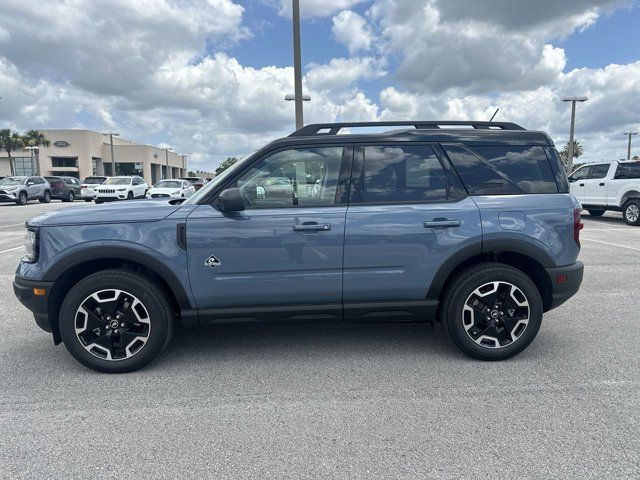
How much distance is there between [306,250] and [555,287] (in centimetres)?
207

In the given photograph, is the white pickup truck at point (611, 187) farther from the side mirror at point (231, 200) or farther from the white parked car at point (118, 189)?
the white parked car at point (118, 189)

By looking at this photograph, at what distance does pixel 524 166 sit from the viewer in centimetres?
369

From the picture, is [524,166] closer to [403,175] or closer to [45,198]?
[403,175]

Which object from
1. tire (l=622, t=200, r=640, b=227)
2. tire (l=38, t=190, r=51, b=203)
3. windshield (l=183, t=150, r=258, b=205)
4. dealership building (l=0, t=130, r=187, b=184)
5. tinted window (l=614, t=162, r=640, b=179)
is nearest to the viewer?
windshield (l=183, t=150, r=258, b=205)

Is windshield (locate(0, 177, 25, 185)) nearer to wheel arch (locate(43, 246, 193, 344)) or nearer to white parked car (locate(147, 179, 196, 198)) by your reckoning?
white parked car (locate(147, 179, 196, 198))

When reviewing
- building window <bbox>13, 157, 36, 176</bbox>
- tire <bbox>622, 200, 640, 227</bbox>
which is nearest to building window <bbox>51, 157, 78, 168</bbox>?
building window <bbox>13, 157, 36, 176</bbox>

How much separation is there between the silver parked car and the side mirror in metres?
26.4

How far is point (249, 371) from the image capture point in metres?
3.50

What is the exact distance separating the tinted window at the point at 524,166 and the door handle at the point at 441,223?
25.1 inches

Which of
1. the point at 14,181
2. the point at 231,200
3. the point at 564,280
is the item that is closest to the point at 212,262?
the point at 231,200

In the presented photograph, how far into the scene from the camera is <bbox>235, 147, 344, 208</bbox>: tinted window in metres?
3.51

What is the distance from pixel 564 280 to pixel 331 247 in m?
1.95

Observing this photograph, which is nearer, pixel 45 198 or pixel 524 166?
pixel 524 166

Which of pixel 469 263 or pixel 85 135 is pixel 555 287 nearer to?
pixel 469 263
